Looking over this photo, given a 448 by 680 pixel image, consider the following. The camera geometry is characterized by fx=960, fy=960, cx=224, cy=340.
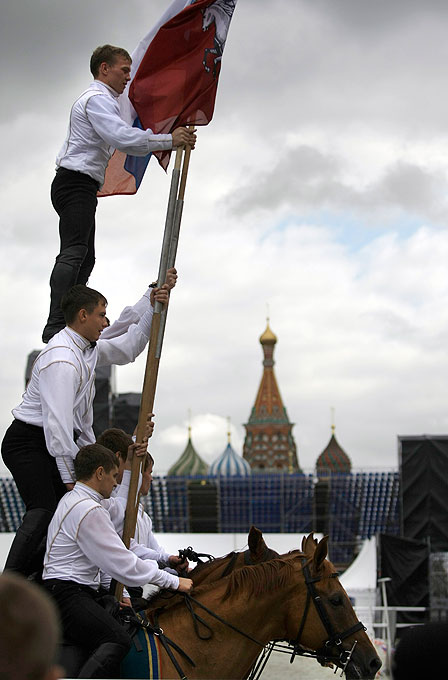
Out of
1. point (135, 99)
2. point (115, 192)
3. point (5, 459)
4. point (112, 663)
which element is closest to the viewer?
point (112, 663)

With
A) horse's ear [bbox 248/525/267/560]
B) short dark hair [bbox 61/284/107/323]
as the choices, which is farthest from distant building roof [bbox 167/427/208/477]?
short dark hair [bbox 61/284/107/323]

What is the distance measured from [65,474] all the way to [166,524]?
3702 cm

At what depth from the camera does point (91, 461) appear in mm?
3789

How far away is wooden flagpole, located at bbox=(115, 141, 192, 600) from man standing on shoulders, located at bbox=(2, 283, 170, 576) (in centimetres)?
27

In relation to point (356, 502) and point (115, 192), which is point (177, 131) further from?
point (356, 502)

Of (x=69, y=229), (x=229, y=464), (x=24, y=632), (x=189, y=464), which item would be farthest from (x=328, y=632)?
(x=189, y=464)

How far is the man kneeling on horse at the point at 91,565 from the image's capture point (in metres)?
3.66

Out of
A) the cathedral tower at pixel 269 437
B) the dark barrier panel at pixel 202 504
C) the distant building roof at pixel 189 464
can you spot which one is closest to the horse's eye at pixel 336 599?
the dark barrier panel at pixel 202 504

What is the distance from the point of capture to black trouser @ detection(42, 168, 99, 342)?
4715 mm

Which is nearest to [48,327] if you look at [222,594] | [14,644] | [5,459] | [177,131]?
[5,459]

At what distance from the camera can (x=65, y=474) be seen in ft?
13.1

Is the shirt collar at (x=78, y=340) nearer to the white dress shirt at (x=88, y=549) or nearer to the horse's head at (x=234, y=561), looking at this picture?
the white dress shirt at (x=88, y=549)

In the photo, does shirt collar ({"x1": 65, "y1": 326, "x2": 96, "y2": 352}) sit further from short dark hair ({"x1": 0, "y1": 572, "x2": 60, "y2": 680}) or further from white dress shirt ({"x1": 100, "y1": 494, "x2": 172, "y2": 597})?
short dark hair ({"x1": 0, "y1": 572, "x2": 60, "y2": 680})

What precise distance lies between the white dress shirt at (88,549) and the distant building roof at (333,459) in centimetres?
5553
